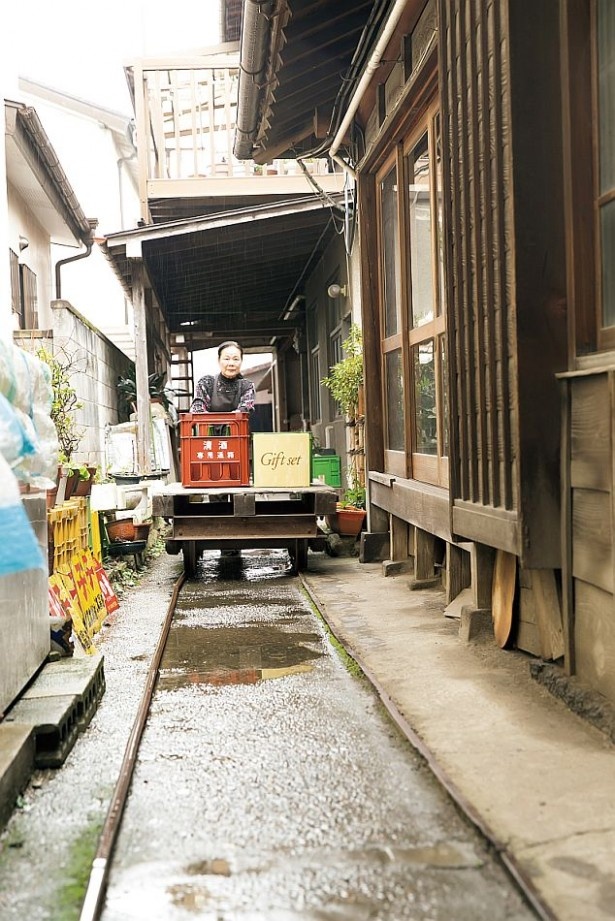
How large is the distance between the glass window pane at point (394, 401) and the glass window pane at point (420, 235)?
0.81m

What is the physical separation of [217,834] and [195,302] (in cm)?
1651

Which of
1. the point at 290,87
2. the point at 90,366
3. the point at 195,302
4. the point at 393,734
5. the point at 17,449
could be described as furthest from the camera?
the point at 195,302

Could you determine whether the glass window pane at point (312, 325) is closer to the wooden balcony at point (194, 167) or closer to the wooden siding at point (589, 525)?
the wooden balcony at point (194, 167)

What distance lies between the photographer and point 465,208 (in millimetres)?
5020

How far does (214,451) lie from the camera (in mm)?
8727

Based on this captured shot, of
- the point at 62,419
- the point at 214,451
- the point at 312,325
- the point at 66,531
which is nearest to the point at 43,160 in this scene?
the point at 62,419

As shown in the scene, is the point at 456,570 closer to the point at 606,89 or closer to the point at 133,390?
the point at 606,89

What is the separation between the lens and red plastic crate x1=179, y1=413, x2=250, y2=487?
8.61m

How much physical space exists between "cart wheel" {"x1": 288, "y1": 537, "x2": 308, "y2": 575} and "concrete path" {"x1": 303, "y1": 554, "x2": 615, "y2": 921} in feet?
7.85

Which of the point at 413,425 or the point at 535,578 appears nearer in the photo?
→ the point at 535,578

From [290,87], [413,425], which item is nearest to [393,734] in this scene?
[413,425]

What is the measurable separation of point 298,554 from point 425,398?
232 cm

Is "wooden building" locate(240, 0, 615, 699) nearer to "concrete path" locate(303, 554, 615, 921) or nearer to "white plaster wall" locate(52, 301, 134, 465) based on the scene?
"concrete path" locate(303, 554, 615, 921)

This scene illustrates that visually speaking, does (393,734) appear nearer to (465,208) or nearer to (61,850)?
(61,850)
